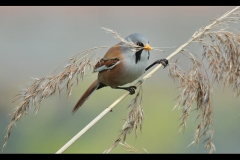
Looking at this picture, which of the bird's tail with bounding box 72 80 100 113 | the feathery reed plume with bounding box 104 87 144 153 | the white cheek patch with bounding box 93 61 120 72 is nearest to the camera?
the feathery reed plume with bounding box 104 87 144 153

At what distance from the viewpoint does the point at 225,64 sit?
2.37 meters

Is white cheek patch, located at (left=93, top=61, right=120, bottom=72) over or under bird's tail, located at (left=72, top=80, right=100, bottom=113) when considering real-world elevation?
over

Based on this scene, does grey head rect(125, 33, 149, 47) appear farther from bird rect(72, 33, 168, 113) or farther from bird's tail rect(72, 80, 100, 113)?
bird's tail rect(72, 80, 100, 113)

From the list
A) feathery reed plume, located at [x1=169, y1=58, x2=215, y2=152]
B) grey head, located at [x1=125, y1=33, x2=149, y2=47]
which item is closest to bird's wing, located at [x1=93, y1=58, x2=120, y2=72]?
grey head, located at [x1=125, y1=33, x2=149, y2=47]

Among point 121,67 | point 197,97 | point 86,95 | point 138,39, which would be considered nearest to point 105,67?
point 121,67

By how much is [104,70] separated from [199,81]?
36.9 inches

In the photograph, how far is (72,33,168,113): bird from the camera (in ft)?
9.30

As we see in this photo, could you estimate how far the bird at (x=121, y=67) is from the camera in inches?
112

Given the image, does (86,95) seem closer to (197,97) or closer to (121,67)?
(121,67)

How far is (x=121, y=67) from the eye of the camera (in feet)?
9.73

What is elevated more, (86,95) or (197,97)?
(197,97)

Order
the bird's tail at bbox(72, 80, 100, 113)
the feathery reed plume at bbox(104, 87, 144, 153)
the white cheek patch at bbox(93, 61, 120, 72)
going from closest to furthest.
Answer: the feathery reed plume at bbox(104, 87, 144, 153)
the bird's tail at bbox(72, 80, 100, 113)
the white cheek patch at bbox(93, 61, 120, 72)

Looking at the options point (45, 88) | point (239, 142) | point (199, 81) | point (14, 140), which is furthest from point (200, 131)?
point (14, 140)

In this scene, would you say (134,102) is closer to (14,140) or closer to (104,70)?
(104,70)
